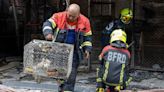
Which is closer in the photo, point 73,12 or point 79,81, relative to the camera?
point 73,12

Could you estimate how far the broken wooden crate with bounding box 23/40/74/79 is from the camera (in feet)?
24.0

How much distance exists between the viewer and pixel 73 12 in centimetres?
753

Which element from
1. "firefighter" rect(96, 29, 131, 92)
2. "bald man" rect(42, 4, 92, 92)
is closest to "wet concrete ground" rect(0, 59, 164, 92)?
"bald man" rect(42, 4, 92, 92)

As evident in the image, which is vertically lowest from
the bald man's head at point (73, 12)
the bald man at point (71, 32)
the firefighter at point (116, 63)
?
the firefighter at point (116, 63)

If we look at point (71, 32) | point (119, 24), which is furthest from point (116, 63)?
point (119, 24)

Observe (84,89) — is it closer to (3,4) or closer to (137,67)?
(137,67)

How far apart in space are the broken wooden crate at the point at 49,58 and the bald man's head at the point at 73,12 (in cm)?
57

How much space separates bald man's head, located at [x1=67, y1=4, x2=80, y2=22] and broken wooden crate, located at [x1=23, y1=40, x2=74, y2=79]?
0.57 meters

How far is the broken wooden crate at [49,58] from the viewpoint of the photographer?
7.32 meters

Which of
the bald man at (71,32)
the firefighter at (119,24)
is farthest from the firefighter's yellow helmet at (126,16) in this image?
the bald man at (71,32)

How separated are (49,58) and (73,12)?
88 centimetres

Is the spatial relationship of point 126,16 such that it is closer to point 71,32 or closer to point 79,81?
point 79,81

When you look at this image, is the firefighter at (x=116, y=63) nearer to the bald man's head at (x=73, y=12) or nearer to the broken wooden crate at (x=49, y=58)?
the broken wooden crate at (x=49, y=58)

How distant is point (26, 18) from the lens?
11.9 meters
